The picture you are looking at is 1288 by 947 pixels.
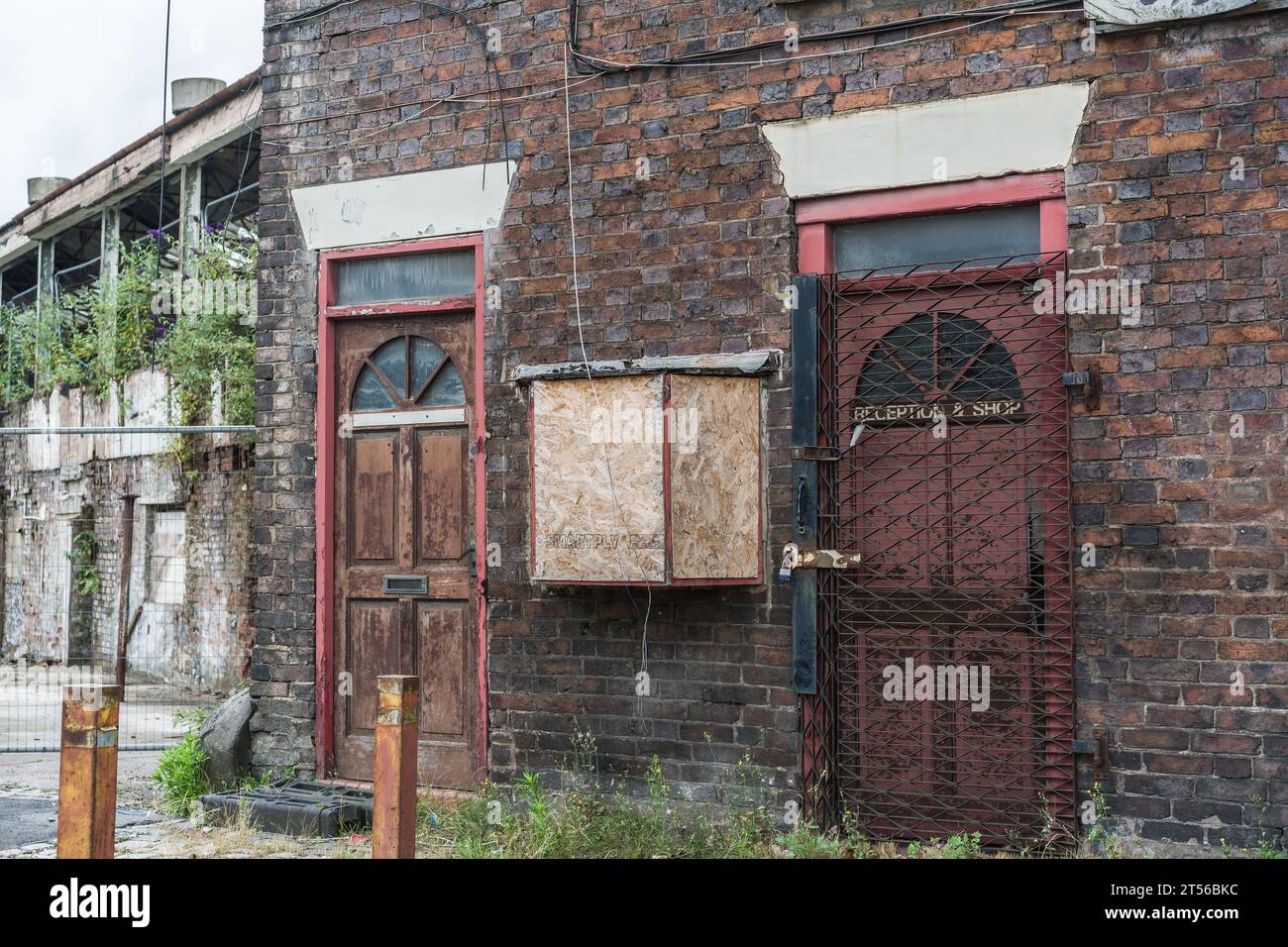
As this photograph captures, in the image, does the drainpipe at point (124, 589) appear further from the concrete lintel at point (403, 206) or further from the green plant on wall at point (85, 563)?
the concrete lintel at point (403, 206)

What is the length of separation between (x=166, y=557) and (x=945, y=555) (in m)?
9.60

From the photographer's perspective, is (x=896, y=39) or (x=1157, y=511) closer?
(x=1157, y=511)

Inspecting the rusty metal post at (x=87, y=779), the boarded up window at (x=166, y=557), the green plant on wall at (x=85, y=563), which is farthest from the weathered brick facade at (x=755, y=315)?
the green plant on wall at (x=85, y=563)

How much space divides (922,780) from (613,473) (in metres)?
1.90

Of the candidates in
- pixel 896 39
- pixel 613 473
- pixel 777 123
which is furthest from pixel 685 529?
pixel 896 39

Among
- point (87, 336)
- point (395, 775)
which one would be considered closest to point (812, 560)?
point (395, 775)

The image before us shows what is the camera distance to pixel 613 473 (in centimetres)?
571

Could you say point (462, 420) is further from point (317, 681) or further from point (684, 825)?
point (684, 825)

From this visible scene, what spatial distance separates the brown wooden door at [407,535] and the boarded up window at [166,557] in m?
6.14

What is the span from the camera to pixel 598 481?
574 cm

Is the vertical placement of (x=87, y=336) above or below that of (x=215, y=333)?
above

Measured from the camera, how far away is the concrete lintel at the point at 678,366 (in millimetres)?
5676

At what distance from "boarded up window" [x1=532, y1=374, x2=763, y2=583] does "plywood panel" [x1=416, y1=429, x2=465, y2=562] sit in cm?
96
